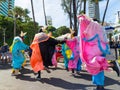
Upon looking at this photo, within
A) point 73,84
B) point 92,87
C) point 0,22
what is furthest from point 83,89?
point 0,22

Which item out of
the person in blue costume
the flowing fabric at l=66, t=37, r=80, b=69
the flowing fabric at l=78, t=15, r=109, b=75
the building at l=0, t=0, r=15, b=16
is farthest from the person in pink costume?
the building at l=0, t=0, r=15, b=16

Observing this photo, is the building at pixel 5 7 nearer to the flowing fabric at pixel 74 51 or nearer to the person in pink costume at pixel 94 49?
the flowing fabric at pixel 74 51

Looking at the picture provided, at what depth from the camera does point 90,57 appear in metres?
9.54

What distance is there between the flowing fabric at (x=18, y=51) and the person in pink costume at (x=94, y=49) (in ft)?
16.8

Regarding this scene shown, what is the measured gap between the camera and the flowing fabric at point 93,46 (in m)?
9.39

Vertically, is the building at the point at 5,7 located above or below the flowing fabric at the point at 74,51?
above

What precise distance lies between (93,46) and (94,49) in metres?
0.09

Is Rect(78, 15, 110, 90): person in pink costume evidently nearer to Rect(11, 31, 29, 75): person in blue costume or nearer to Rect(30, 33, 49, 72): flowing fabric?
Rect(30, 33, 49, 72): flowing fabric

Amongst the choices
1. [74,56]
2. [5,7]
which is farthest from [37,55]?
A: [5,7]

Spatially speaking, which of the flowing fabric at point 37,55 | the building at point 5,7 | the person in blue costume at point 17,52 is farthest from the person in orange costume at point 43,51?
the building at point 5,7

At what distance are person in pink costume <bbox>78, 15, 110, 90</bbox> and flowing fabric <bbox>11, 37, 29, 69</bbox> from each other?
5.12 m

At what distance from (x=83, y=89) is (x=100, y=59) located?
3.73ft

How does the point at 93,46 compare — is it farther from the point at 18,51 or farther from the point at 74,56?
the point at 18,51

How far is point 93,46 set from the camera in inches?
375
